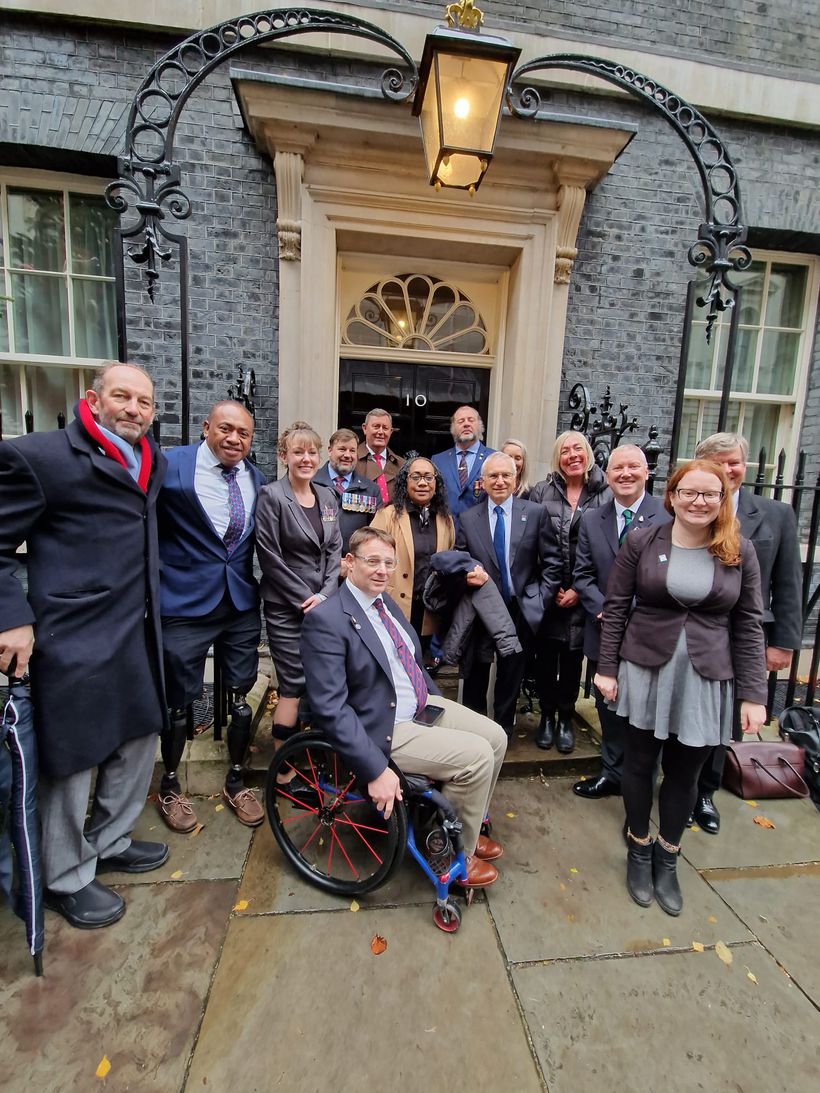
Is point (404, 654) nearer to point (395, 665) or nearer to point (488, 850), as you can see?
point (395, 665)

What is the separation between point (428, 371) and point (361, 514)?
2.62 metres

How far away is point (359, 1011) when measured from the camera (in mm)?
1843

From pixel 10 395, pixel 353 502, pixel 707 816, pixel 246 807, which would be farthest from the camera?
pixel 10 395

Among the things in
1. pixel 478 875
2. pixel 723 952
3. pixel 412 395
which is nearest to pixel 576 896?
pixel 478 875

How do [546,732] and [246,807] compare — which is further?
[546,732]

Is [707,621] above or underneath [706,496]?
underneath

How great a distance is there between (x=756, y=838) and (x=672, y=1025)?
1308 millimetres

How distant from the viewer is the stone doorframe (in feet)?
14.5

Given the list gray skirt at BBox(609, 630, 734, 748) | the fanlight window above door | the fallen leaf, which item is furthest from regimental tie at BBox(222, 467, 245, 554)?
the fanlight window above door

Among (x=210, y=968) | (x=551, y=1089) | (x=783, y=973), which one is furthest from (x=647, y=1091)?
(x=210, y=968)

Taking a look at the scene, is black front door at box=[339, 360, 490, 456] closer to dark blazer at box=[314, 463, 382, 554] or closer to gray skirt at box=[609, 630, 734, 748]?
dark blazer at box=[314, 463, 382, 554]

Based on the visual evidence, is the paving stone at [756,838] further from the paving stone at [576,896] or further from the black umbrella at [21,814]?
the black umbrella at [21,814]

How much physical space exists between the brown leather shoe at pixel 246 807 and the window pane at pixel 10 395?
4.16 m

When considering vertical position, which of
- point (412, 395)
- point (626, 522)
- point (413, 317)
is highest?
point (413, 317)
